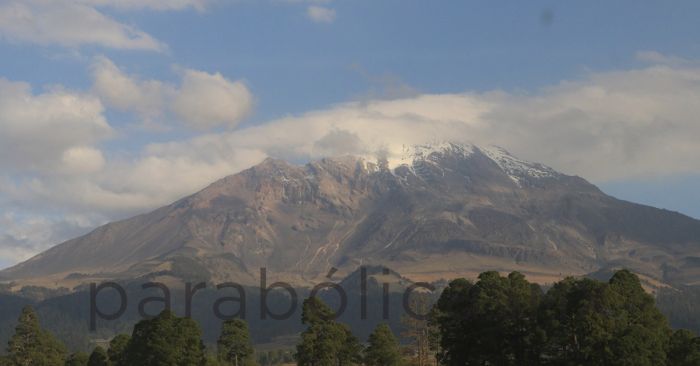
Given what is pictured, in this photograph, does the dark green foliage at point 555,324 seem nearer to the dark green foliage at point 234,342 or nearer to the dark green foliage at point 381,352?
the dark green foliage at point 381,352

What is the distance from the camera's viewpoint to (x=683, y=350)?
93062mm

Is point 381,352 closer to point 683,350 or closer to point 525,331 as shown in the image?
point 525,331

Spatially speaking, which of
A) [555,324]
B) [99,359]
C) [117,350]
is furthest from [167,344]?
[555,324]

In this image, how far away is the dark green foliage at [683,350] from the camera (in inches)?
3556

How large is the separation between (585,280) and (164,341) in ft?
179

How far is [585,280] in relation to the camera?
93.2m

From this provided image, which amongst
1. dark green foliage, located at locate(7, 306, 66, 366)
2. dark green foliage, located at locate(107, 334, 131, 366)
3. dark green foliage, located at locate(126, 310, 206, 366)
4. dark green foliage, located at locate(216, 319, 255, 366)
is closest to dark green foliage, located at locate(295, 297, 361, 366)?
dark green foliage, located at locate(216, 319, 255, 366)

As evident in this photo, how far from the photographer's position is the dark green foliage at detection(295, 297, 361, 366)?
424ft

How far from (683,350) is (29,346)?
339ft

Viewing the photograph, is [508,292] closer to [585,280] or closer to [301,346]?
[585,280]

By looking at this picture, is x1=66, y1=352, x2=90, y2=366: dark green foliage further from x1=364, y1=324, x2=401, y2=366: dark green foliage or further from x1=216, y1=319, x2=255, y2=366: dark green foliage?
x1=364, y1=324, x2=401, y2=366: dark green foliage

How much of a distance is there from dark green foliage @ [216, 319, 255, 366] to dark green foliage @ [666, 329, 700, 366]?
2648 inches

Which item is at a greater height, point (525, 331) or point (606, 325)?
point (606, 325)

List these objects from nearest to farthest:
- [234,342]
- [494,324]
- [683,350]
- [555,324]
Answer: [555,324] < [683,350] < [494,324] < [234,342]
